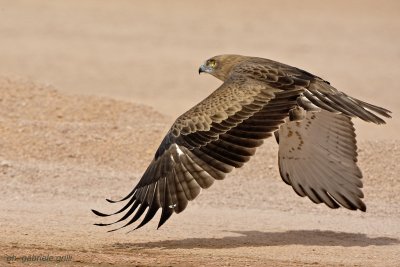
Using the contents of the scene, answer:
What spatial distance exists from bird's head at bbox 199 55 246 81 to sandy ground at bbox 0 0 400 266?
1.49 meters

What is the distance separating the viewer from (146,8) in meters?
31.4

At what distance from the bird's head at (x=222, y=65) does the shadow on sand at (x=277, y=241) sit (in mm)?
1678

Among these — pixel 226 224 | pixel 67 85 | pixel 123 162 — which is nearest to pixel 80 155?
pixel 123 162

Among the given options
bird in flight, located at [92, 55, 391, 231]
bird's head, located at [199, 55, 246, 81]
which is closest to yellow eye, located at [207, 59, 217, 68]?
bird's head, located at [199, 55, 246, 81]

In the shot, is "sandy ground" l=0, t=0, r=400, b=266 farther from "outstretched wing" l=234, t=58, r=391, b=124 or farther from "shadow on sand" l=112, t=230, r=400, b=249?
"outstretched wing" l=234, t=58, r=391, b=124

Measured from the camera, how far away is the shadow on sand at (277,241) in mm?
10273

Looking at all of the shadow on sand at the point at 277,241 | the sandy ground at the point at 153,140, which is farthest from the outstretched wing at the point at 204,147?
the shadow on sand at the point at 277,241

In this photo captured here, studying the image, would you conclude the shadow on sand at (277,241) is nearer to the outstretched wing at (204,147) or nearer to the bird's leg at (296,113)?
the outstretched wing at (204,147)

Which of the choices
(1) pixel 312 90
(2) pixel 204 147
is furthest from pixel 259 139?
(1) pixel 312 90

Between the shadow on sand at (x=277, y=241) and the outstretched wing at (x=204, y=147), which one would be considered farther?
the shadow on sand at (x=277, y=241)

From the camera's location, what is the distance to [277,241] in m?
10.7

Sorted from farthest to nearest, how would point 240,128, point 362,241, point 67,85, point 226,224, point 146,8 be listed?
point 146,8 < point 67,85 < point 226,224 < point 362,241 < point 240,128

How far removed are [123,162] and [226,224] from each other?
2.91 metres

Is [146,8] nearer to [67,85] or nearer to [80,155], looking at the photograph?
[67,85]
